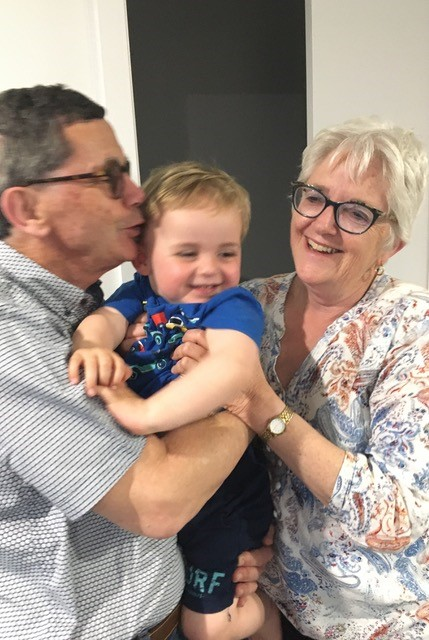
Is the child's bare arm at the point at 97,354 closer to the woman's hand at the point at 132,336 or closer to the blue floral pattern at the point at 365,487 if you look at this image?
the woman's hand at the point at 132,336

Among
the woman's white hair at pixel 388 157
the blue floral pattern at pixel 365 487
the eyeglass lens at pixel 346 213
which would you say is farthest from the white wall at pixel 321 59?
the blue floral pattern at pixel 365 487

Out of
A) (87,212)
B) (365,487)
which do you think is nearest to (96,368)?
(87,212)

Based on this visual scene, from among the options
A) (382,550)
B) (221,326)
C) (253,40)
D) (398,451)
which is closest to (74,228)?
(221,326)

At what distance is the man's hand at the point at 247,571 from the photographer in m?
1.21

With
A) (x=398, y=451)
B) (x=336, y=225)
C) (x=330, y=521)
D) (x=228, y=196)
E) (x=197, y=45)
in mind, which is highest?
(x=197, y=45)

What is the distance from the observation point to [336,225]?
1309mm

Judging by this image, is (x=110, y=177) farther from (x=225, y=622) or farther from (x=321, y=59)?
(x=321, y=59)

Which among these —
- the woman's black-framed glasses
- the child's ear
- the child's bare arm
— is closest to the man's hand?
the child's bare arm

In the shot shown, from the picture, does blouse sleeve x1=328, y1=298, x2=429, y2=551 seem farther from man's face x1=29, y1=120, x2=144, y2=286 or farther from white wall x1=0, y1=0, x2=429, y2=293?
white wall x1=0, y1=0, x2=429, y2=293

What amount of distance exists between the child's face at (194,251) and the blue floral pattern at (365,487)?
325 millimetres

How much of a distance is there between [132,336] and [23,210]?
322 mm

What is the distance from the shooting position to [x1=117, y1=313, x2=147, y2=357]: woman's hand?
3.71 feet

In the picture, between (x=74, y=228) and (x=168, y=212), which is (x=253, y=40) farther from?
(x=74, y=228)

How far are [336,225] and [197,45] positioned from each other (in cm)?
167
